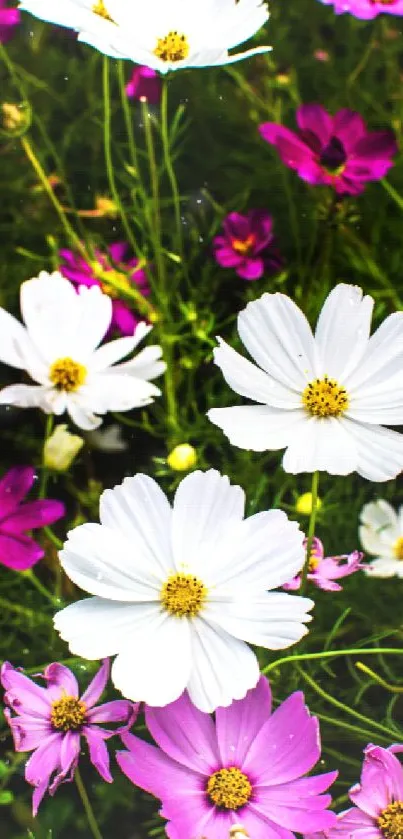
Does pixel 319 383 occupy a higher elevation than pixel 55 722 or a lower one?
higher

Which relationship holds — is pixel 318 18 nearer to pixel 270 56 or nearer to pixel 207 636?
pixel 270 56

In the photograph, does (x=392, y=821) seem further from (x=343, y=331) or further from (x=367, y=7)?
(x=367, y=7)

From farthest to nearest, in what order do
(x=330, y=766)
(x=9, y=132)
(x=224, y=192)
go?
(x=224, y=192), (x=9, y=132), (x=330, y=766)

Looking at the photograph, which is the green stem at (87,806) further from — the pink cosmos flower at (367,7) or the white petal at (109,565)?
the pink cosmos flower at (367,7)

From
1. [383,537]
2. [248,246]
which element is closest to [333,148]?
[248,246]

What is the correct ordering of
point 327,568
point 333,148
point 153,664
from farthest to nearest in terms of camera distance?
point 333,148, point 327,568, point 153,664

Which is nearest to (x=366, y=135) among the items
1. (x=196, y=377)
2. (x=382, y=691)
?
(x=196, y=377)

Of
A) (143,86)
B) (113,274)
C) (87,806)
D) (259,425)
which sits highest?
(143,86)
